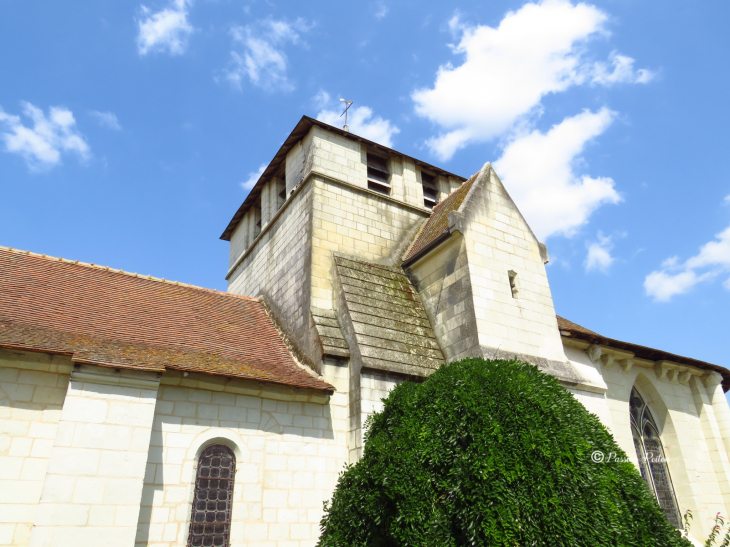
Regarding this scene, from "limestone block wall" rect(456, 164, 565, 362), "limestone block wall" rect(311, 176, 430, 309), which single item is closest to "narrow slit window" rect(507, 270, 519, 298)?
"limestone block wall" rect(456, 164, 565, 362)

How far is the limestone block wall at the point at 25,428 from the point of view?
661 cm

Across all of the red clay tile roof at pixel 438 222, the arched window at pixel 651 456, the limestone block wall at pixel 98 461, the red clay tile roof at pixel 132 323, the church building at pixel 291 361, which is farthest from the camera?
the arched window at pixel 651 456

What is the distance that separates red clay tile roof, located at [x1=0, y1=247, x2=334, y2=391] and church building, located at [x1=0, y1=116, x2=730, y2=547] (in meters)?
0.05

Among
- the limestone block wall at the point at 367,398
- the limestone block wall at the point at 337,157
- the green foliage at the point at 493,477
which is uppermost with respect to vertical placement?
the limestone block wall at the point at 337,157

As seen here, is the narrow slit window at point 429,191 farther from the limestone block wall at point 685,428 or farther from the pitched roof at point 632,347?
the limestone block wall at point 685,428

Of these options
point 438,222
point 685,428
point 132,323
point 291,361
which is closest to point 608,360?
point 685,428

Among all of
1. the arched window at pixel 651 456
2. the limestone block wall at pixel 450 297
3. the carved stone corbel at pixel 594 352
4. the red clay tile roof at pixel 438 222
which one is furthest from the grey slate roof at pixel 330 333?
the arched window at pixel 651 456

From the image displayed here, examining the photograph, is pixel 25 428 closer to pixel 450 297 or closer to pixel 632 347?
pixel 450 297

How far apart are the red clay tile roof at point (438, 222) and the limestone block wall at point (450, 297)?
0.41 m

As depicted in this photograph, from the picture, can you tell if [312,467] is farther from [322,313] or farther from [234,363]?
[322,313]

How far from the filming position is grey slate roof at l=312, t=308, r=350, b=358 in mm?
9305

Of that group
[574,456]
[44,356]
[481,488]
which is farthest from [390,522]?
[44,356]

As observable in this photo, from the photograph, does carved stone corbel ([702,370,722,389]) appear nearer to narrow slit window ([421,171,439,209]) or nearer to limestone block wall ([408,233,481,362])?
narrow slit window ([421,171,439,209])

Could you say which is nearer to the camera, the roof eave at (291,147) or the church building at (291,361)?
the church building at (291,361)
